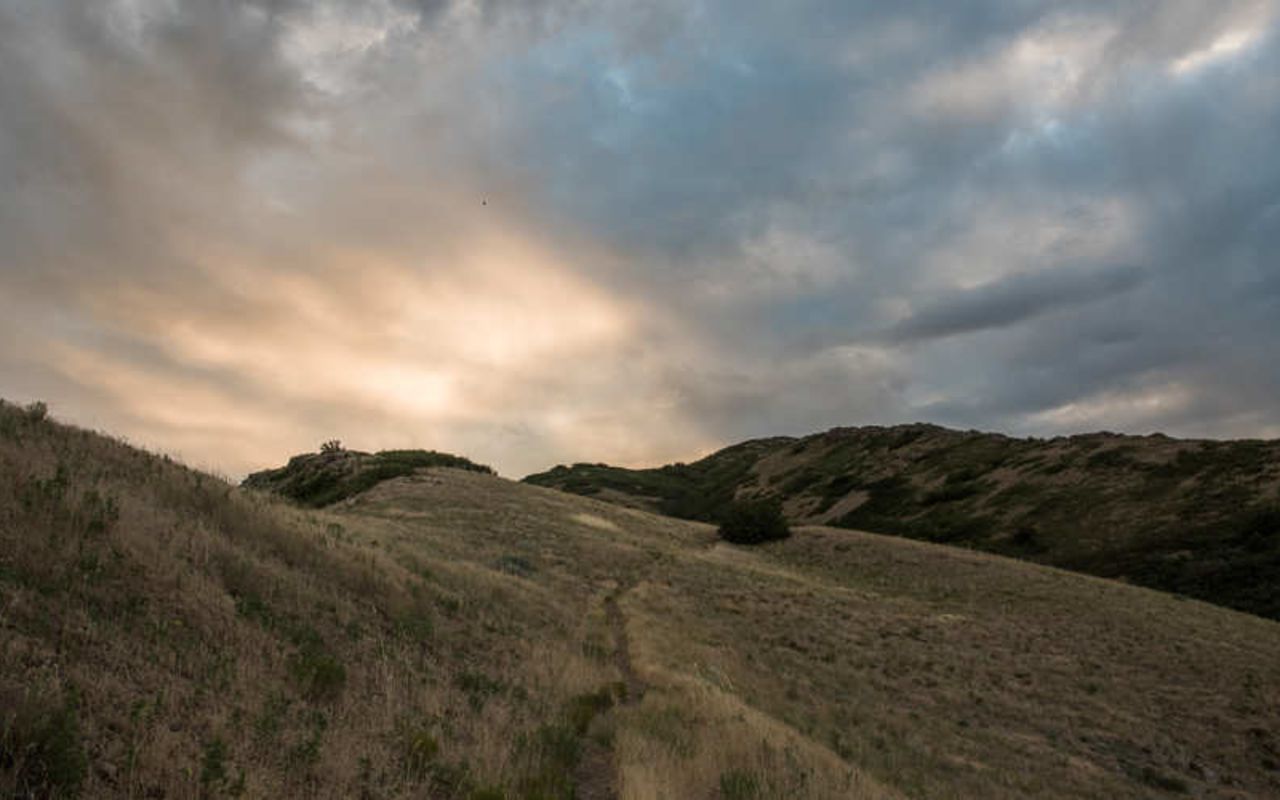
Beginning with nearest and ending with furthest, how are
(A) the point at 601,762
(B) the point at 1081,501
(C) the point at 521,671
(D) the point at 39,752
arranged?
(D) the point at 39,752 < (A) the point at 601,762 < (C) the point at 521,671 < (B) the point at 1081,501

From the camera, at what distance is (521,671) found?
554 inches

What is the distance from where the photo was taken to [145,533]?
11031 mm

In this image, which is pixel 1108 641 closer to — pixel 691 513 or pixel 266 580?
pixel 266 580

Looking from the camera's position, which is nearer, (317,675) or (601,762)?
(317,675)

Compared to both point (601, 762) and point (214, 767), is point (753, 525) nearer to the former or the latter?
point (601, 762)

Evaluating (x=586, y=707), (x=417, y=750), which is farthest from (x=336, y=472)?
(x=417, y=750)

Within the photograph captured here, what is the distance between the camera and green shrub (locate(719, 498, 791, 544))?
5294 cm

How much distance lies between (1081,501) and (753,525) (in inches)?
1096

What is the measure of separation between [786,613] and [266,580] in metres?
22.3

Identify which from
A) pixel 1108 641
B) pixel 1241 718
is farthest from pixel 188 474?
pixel 1108 641

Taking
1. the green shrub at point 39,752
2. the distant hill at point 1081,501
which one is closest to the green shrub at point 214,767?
the green shrub at point 39,752

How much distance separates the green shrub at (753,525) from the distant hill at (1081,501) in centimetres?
1666

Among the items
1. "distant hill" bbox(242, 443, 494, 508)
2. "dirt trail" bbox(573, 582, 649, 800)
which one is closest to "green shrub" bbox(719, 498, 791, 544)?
"distant hill" bbox(242, 443, 494, 508)

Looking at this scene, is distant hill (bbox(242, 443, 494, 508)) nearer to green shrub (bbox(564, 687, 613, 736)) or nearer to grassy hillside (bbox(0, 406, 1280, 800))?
grassy hillside (bbox(0, 406, 1280, 800))
